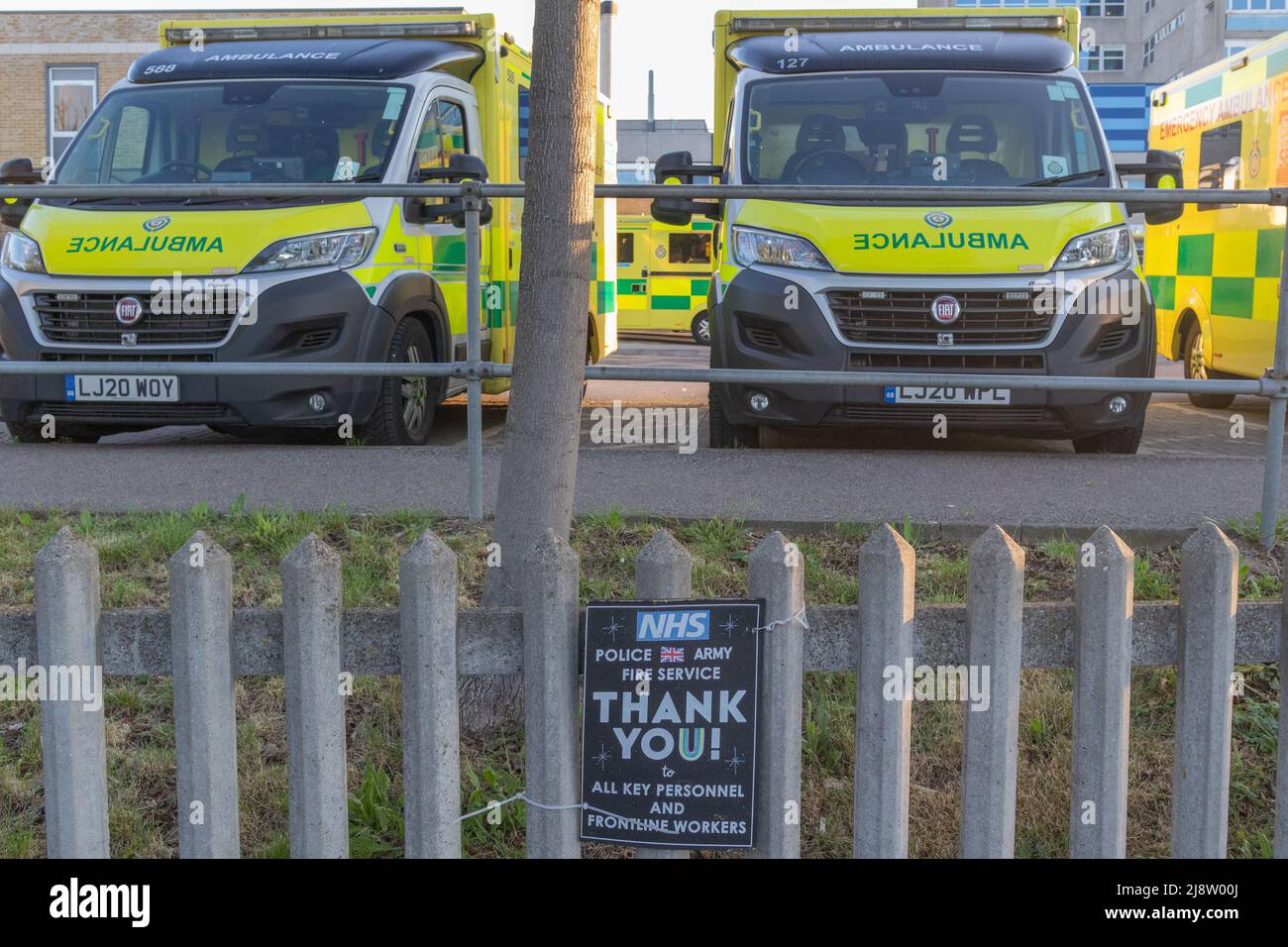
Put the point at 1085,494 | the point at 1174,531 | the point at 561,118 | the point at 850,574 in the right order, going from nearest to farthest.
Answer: the point at 561,118
the point at 850,574
the point at 1174,531
the point at 1085,494

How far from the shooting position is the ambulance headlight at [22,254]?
24.8 feet

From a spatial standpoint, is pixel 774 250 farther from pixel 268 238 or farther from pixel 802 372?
pixel 268 238

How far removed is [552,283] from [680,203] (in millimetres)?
3720

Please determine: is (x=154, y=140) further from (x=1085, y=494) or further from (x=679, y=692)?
(x=679, y=692)

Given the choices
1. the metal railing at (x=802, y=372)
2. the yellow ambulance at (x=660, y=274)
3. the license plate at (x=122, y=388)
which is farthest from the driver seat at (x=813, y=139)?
the yellow ambulance at (x=660, y=274)

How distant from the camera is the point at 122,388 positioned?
698 centimetres

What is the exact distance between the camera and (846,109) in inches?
312

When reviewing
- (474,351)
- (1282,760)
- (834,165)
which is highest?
(834,165)

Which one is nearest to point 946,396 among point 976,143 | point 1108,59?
point 976,143

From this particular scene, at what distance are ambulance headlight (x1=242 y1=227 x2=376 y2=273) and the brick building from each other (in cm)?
3104

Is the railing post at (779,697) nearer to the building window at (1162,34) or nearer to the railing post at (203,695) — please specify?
the railing post at (203,695)

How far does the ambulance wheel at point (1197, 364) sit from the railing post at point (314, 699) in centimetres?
994

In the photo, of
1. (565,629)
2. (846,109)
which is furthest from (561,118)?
(846,109)
